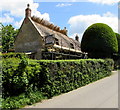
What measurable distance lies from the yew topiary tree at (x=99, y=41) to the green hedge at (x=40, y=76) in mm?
9071

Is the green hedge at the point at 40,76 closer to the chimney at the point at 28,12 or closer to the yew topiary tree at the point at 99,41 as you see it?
the yew topiary tree at the point at 99,41

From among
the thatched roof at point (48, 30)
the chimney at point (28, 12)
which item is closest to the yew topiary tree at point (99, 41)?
the thatched roof at point (48, 30)

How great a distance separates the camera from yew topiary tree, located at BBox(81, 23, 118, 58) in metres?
16.8

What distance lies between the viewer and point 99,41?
661 inches

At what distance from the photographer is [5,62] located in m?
5.15

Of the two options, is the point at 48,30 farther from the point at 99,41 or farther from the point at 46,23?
the point at 99,41

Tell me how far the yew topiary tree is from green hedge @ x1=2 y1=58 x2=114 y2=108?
9071mm

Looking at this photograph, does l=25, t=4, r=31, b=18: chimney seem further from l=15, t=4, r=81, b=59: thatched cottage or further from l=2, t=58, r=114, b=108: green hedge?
l=2, t=58, r=114, b=108: green hedge

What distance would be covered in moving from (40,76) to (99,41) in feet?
41.4

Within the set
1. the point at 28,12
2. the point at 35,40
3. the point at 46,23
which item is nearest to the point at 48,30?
the point at 46,23

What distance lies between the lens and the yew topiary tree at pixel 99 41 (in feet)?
55.0

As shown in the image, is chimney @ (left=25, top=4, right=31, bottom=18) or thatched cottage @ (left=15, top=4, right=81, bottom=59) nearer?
thatched cottage @ (left=15, top=4, right=81, bottom=59)

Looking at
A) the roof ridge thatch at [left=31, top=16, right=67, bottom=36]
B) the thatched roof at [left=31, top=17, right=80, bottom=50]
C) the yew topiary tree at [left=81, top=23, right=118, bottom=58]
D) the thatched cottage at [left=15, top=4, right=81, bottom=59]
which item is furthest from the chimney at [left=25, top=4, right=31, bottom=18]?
the yew topiary tree at [left=81, top=23, right=118, bottom=58]

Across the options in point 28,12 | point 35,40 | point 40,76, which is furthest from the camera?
point 28,12
